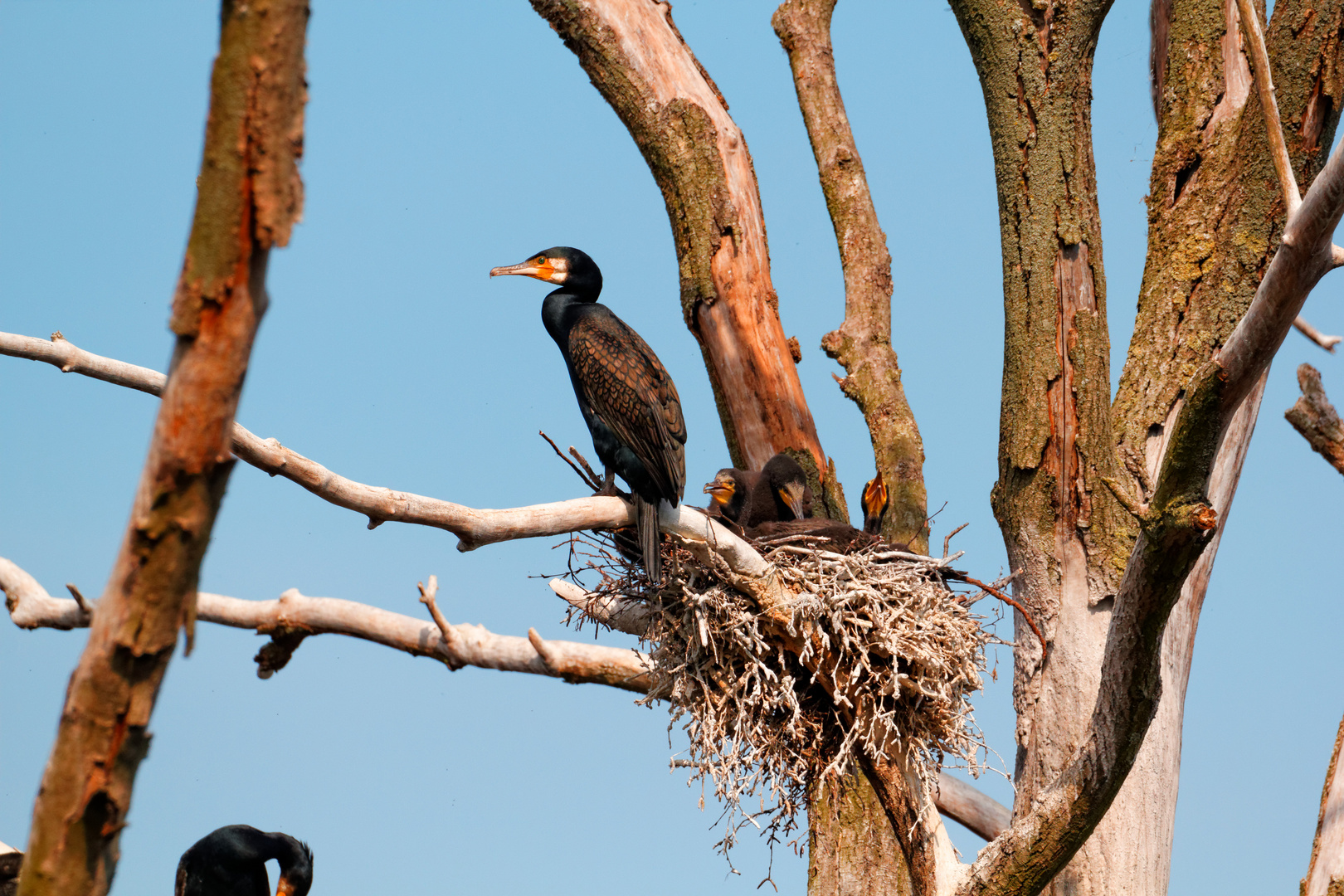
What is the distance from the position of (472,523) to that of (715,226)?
11.2 ft

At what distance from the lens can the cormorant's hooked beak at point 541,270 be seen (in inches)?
220

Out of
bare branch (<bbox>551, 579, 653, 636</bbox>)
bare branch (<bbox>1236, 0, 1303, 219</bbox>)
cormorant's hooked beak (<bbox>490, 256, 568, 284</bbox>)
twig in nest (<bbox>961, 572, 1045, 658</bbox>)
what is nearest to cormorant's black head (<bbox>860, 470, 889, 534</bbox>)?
twig in nest (<bbox>961, 572, 1045, 658</bbox>)

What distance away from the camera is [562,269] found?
18.5ft

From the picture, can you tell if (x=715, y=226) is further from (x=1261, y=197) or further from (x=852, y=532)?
(x=1261, y=197)

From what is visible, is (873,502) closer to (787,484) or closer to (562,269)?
(787,484)

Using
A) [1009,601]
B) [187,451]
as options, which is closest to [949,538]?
[1009,601]

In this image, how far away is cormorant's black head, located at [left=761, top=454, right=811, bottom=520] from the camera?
5.55 metres

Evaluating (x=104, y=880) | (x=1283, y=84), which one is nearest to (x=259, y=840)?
(x=104, y=880)

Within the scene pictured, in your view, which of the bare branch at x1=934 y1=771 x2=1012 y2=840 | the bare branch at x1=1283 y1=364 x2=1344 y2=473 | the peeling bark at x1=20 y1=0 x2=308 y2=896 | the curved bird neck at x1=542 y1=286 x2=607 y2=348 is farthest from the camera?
the bare branch at x1=934 y1=771 x2=1012 y2=840

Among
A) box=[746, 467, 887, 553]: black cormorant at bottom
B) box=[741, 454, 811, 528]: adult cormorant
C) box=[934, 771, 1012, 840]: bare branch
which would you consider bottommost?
box=[934, 771, 1012, 840]: bare branch

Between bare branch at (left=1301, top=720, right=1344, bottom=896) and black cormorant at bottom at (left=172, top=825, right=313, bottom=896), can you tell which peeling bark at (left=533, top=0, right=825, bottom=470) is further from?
black cormorant at bottom at (left=172, top=825, right=313, bottom=896)

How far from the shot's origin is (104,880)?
6.98 feet

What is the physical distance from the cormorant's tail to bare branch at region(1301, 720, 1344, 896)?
308cm

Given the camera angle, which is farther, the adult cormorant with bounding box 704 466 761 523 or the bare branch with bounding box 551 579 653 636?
the adult cormorant with bounding box 704 466 761 523
